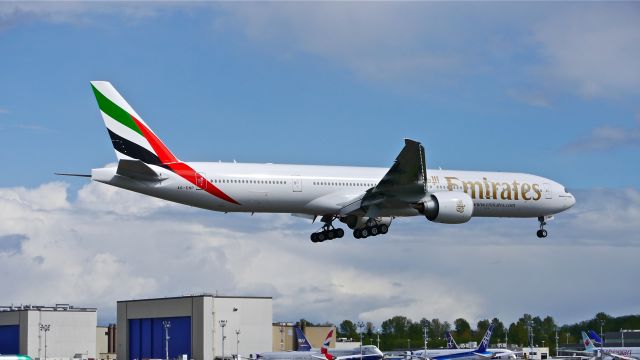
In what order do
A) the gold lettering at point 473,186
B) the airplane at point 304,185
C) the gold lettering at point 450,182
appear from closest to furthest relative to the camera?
the airplane at point 304,185 < the gold lettering at point 450,182 < the gold lettering at point 473,186

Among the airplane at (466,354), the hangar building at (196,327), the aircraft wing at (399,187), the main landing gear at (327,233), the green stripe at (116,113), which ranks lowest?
the airplane at (466,354)

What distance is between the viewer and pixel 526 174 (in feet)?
228

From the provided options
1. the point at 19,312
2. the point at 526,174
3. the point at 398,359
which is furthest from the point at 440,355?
the point at 19,312

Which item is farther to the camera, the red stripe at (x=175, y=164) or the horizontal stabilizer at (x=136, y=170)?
the red stripe at (x=175, y=164)

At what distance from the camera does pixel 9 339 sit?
14250 cm

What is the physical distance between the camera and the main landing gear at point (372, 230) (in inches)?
2525

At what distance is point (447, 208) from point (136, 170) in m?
18.4

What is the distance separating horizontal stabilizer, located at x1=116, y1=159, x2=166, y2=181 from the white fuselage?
0.33m

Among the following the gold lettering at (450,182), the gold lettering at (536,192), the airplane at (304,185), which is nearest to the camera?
the airplane at (304,185)

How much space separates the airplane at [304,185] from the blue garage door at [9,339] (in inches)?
3389

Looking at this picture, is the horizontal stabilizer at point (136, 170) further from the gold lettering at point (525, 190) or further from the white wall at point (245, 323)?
the white wall at point (245, 323)

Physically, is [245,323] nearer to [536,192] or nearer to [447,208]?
[536,192]

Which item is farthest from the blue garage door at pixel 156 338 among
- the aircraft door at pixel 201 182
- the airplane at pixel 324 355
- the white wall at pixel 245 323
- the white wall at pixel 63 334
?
the aircraft door at pixel 201 182

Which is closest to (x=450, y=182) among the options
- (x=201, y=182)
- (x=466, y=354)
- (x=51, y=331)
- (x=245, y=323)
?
(x=201, y=182)
